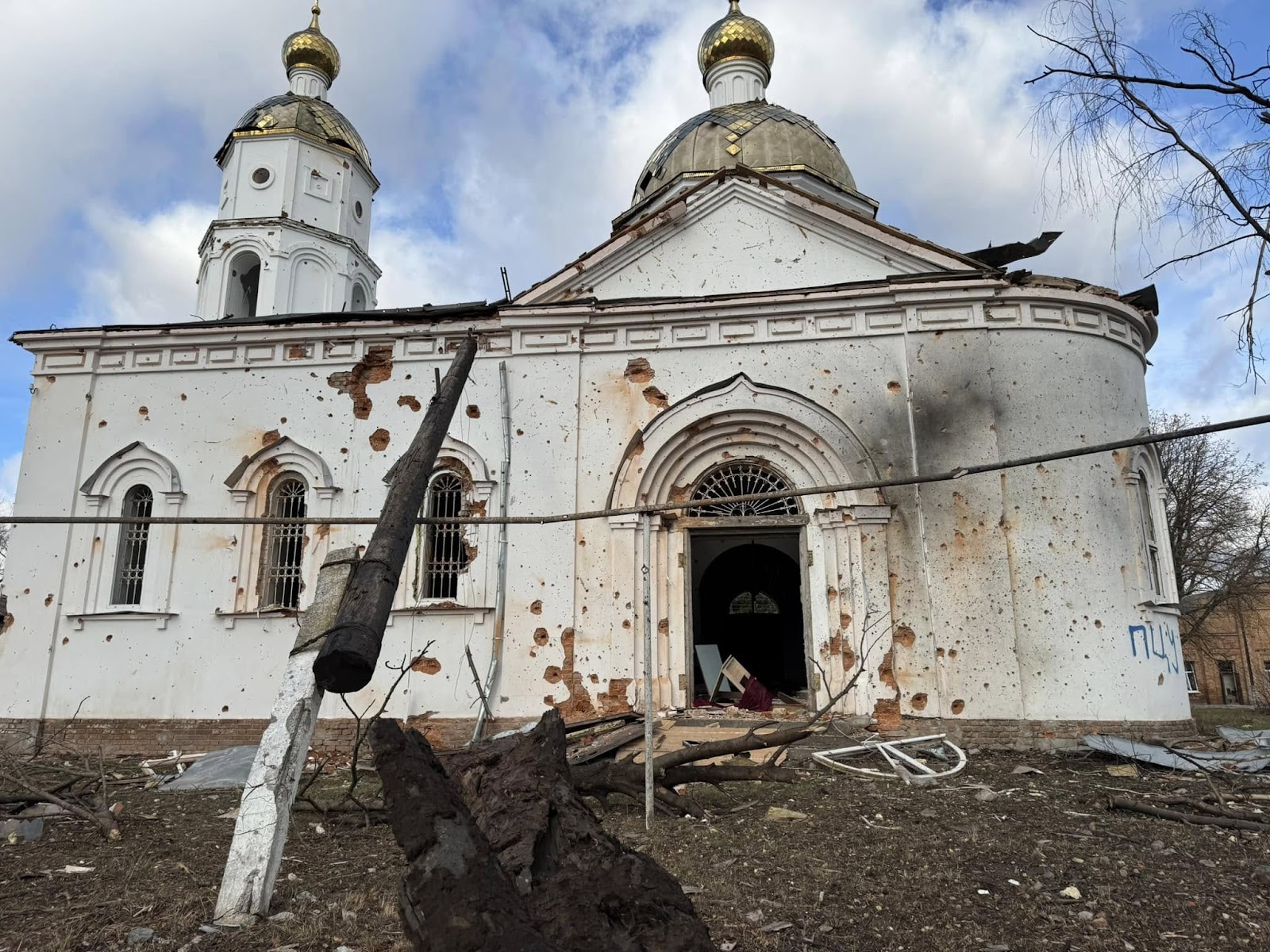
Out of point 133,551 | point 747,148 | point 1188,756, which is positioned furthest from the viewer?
point 747,148

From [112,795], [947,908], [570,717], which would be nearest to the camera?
[947,908]

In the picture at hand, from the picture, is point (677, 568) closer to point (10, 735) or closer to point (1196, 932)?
point (1196, 932)

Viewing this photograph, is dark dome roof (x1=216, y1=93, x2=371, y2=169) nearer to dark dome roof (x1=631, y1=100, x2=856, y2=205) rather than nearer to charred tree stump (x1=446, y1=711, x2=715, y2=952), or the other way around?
dark dome roof (x1=631, y1=100, x2=856, y2=205)

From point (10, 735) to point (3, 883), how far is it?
23.9 ft

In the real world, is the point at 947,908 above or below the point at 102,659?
below

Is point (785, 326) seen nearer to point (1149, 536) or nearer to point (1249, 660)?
point (1149, 536)

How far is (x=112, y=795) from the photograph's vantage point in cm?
772

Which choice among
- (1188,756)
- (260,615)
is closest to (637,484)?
(260,615)

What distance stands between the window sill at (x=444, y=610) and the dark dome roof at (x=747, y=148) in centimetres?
884

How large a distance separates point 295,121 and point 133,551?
10888mm

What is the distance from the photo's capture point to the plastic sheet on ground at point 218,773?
801cm

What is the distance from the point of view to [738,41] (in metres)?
18.1

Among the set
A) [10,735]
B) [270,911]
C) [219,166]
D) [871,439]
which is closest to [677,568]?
[871,439]

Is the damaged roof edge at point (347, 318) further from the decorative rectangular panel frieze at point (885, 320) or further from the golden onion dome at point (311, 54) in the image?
the golden onion dome at point (311, 54)
